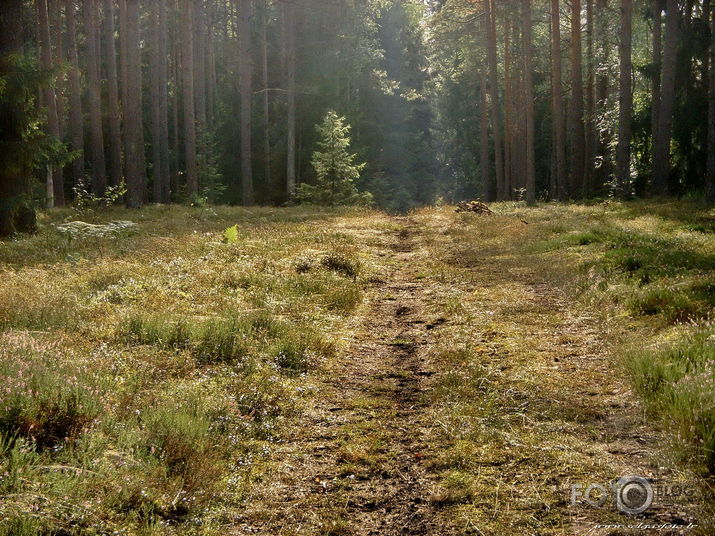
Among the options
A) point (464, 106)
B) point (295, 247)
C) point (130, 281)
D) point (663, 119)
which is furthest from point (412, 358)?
point (464, 106)

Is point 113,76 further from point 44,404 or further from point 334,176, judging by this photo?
point 44,404

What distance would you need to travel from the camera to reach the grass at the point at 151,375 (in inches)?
154

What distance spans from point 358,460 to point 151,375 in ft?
7.74

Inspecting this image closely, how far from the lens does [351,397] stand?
6125mm

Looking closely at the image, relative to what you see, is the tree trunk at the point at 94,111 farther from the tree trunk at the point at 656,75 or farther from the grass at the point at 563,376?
the tree trunk at the point at 656,75

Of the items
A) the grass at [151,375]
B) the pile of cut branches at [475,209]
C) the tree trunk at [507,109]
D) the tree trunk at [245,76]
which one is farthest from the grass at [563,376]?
the tree trunk at [507,109]

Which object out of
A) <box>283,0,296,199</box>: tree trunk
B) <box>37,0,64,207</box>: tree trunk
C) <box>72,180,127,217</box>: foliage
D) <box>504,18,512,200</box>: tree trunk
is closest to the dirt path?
<box>72,180,127,217</box>: foliage

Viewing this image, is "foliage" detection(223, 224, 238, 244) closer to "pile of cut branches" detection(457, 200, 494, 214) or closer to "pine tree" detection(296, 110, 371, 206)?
"pile of cut branches" detection(457, 200, 494, 214)

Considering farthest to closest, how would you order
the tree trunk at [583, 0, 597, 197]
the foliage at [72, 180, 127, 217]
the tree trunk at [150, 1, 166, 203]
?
the tree trunk at [150, 1, 166, 203] → the tree trunk at [583, 0, 597, 197] → the foliage at [72, 180, 127, 217]

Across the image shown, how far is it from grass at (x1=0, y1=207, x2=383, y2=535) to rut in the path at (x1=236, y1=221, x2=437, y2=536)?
0.20m

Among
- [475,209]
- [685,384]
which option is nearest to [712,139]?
[475,209]

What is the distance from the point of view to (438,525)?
3963 mm

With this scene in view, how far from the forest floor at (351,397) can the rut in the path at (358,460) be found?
0.07ft
